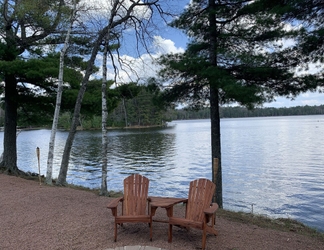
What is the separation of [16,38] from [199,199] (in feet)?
32.0

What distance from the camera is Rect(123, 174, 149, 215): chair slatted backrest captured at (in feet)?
14.7

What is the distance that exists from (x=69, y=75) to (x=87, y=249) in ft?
27.3

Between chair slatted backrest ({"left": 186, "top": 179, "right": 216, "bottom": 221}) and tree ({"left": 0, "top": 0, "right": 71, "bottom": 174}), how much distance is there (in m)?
7.31

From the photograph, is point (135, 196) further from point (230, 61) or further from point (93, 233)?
point (230, 61)

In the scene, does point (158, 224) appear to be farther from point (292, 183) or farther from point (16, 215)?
point (292, 183)

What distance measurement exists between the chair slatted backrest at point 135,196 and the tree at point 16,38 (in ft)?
21.2

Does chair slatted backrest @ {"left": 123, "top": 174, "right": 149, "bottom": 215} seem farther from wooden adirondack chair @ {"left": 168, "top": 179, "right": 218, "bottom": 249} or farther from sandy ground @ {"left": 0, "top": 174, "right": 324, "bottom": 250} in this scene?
wooden adirondack chair @ {"left": 168, "top": 179, "right": 218, "bottom": 249}

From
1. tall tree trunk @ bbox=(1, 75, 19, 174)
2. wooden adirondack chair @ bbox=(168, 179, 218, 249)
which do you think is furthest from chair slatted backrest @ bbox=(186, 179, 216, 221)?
tall tree trunk @ bbox=(1, 75, 19, 174)

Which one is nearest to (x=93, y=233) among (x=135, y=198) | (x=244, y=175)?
(x=135, y=198)

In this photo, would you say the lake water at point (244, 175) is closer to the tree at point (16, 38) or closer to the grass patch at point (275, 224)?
the grass patch at point (275, 224)

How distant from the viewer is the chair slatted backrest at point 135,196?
4.47 metres

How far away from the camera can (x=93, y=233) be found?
4.25m

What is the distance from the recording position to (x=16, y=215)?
532 centimetres

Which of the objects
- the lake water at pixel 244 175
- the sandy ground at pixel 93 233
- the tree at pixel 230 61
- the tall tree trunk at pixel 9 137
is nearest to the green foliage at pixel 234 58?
the tree at pixel 230 61
